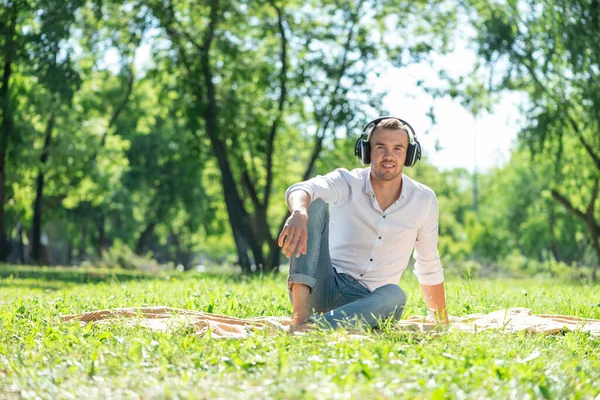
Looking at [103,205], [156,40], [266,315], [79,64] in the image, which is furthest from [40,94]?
[266,315]

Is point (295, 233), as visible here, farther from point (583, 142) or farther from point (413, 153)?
point (583, 142)

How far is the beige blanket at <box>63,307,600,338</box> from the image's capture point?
18.3 ft

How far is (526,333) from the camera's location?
5.93 metres

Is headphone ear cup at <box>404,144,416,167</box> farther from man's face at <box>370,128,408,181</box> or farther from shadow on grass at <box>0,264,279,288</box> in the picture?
shadow on grass at <box>0,264,279,288</box>

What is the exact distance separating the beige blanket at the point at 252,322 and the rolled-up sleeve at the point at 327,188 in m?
0.94

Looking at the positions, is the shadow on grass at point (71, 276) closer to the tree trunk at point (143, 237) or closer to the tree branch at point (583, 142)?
the tree branch at point (583, 142)

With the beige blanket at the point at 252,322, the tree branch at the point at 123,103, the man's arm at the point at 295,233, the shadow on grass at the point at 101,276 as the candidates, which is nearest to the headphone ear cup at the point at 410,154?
the beige blanket at the point at 252,322

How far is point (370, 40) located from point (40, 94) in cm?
1027

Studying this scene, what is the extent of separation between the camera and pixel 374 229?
6.23 m

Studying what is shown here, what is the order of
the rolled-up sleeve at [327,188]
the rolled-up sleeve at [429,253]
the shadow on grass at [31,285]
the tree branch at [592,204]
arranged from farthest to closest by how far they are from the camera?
1. the tree branch at [592,204]
2. the shadow on grass at [31,285]
3. the rolled-up sleeve at [429,253]
4. the rolled-up sleeve at [327,188]

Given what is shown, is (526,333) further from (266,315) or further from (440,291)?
(266,315)

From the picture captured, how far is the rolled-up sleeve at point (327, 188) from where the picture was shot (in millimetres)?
5574

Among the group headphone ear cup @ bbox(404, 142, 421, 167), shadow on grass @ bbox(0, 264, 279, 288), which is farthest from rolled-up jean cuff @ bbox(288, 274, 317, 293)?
shadow on grass @ bbox(0, 264, 279, 288)

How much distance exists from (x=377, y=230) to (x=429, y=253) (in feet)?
1.69
